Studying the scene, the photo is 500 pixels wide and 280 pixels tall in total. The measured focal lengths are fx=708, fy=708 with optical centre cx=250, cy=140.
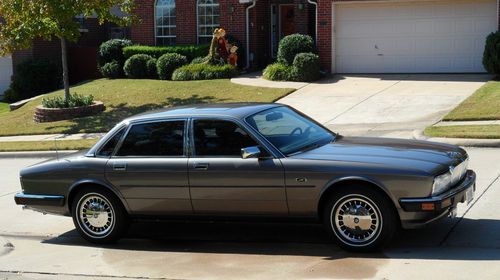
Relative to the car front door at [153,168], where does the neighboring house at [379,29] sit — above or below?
above

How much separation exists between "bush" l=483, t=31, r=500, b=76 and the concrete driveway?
0.44 metres

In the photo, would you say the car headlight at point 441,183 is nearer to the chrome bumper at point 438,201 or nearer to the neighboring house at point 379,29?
the chrome bumper at point 438,201

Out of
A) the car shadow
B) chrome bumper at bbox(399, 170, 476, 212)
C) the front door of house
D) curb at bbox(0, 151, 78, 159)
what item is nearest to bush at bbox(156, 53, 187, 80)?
the front door of house

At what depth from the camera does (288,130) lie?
7512 millimetres

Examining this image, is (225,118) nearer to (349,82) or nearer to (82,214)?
(82,214)

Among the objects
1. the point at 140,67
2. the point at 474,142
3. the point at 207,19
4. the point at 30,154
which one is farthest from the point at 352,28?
the point at 30,154

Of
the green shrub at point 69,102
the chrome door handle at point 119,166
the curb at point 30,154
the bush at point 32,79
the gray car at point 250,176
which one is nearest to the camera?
the gray car at point 250,176

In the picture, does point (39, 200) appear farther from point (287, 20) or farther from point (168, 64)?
point (287, 20)

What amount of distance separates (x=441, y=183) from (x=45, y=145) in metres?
12.1

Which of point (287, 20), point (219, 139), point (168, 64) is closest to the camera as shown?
point (219, 139)

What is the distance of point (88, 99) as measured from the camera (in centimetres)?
2198

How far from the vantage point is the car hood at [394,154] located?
660cm

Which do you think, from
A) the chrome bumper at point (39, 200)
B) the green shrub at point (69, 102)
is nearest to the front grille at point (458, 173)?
Answer: the chrome bumper at point (39, 200)

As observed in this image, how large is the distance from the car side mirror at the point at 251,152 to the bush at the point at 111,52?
20.6m
